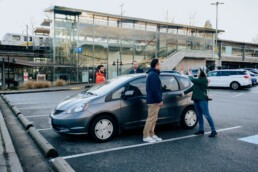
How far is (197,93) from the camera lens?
5.90 metres

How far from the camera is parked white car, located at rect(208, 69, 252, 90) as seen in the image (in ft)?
63.8

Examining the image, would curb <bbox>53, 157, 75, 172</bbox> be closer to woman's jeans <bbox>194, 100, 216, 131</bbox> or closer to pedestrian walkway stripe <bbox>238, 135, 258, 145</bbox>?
woman's jeans <bbox>194, 100, 216, 131</bbox>

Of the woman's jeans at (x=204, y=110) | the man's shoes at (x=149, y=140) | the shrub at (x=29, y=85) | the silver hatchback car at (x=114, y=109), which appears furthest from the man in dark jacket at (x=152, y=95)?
the shrub at (x=29, y=85)

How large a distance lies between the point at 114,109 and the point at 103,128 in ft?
1.72

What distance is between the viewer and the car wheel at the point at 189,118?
6.49m

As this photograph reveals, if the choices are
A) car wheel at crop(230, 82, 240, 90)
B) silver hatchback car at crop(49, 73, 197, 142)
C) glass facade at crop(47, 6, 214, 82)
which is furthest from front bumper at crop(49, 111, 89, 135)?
glass facade at crop(47, 6, 214, 82)

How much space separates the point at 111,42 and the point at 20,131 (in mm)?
28531

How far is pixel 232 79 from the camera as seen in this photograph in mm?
19984

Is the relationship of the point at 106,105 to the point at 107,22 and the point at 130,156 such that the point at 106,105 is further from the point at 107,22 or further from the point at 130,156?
the point at 107,22

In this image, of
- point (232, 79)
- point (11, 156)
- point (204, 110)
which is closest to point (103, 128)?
point (11, 156)

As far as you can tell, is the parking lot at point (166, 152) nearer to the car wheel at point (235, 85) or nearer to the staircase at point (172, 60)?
the car wheel at point (235, 85)

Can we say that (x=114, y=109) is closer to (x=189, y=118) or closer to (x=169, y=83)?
(x=169, y=83)

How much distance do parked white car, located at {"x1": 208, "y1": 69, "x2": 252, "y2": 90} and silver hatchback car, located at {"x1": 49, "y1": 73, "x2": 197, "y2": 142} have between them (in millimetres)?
15314

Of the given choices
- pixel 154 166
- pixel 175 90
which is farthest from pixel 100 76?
pixel 154 166
